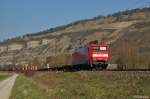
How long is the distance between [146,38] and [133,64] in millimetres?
63837

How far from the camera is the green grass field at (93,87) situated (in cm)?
2436

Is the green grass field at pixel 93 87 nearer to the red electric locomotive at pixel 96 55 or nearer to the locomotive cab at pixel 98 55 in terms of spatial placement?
the red electric locomotive at pixel 96 55

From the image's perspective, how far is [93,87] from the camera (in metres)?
30.4

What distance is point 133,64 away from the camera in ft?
242

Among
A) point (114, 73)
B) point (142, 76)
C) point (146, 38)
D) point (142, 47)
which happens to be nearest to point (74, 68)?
point (114, 73)

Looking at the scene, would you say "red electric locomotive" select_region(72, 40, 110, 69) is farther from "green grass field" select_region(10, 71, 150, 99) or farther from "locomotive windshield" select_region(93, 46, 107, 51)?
"green grass field" select_region(10, 71, 150, 99)

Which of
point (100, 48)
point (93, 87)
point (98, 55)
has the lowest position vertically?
point (93, 87)

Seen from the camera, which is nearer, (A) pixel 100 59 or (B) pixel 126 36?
(A) pixel 100 59

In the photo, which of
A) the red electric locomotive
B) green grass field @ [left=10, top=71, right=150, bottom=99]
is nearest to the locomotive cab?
the red electric locomotive

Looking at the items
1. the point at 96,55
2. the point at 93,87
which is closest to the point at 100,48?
the point at 96,55

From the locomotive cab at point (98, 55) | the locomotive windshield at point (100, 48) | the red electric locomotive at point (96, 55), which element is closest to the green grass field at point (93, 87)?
the red electric locomotive at point (96, 55)

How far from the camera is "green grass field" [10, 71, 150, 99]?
24.4m

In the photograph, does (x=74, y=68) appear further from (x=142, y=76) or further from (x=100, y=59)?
(x=142, y=76)

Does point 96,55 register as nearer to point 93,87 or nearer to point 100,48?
point 100,48
